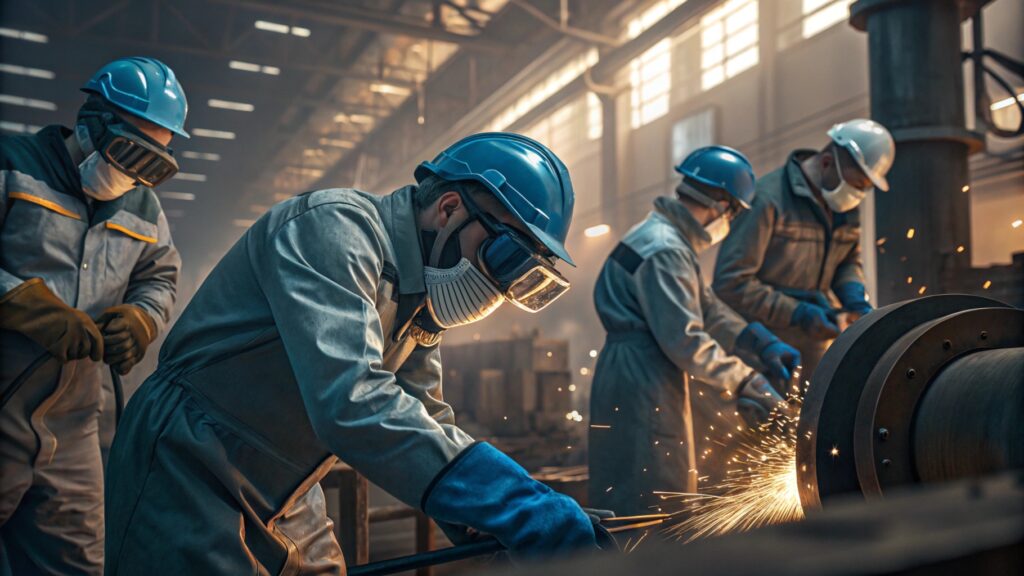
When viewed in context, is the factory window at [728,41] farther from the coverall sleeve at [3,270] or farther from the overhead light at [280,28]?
the coverall sleeve at [3,270]

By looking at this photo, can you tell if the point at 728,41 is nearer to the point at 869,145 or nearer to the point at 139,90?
the point at 869,145

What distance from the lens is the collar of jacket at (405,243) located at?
5.05 feet

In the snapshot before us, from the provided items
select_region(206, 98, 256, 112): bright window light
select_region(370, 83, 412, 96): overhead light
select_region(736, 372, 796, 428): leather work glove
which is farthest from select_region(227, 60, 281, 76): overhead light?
select_region(736, 372, 796, 428): leather work glove

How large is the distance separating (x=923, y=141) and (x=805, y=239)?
2.69 feet

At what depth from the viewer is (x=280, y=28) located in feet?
36.9

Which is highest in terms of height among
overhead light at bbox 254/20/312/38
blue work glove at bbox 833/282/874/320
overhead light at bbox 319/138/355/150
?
overhead light at bbox 254/20/312/38

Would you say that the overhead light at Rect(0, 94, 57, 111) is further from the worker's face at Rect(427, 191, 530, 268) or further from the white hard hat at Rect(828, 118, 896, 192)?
the worker's face at Rect(427, 191, 530, 268)

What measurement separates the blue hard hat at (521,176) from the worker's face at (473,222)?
0.03 metres

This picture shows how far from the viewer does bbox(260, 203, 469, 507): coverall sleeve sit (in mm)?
1233

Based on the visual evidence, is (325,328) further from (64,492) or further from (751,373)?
(751,373)

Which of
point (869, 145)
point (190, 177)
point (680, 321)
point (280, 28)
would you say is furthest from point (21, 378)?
point (190, 177)

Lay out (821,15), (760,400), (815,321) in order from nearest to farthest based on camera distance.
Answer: (760,400) → (815,321) → (821,15)

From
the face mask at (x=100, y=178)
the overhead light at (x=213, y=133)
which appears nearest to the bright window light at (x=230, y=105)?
the overhead light at (x=213, y=133)

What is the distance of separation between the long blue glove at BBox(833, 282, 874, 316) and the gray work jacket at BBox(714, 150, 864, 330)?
0.04 meters
